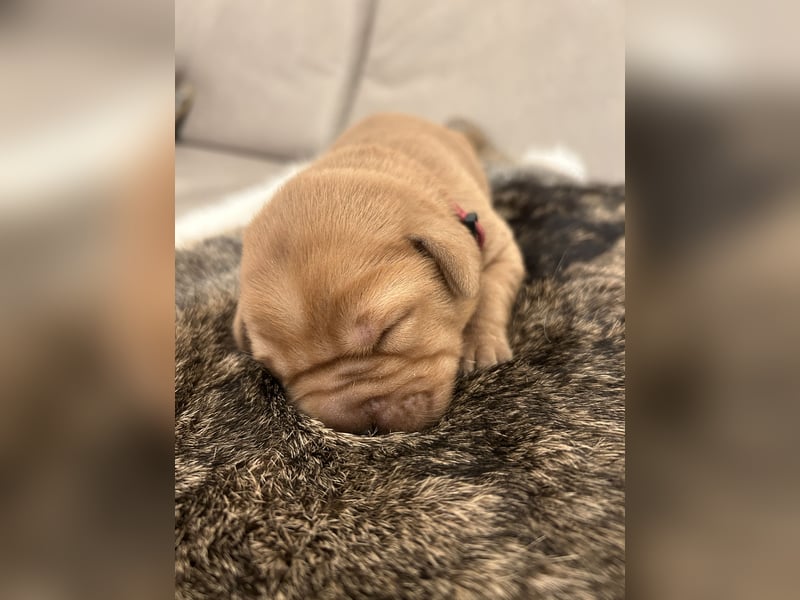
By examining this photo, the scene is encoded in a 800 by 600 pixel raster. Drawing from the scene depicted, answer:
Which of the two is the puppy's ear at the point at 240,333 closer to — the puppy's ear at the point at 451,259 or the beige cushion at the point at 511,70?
the puppy's ear at the point at 451,259

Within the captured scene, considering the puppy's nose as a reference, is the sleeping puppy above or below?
above

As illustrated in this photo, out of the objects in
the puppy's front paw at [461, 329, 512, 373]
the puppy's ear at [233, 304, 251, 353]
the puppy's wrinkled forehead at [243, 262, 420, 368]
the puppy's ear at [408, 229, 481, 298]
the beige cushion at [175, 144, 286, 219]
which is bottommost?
the beige cushion at [175, 144, 286, 219]

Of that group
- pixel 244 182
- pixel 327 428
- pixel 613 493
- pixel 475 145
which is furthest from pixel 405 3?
pixel 613 493

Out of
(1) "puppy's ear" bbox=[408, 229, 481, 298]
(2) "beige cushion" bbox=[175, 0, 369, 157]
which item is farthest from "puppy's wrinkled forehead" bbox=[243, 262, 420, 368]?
(2) "beige cushion" bbox=[175, 0, 369, 157]

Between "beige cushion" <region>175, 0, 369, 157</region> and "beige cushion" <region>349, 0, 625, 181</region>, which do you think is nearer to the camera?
"beige cushion" <region>349, 0, 625, 181</region>

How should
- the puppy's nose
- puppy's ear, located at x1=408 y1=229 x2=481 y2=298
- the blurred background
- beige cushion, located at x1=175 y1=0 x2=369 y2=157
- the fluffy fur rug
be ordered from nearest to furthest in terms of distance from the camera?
1. the fluffy fur rug
2. the puppy's nose
3. puppy's ear, located at x1=408 y1=229 x2=481 y2=298
4. the blurred background
5. beige cushion, located at x1=175 y1=0 x2=369 y2=157

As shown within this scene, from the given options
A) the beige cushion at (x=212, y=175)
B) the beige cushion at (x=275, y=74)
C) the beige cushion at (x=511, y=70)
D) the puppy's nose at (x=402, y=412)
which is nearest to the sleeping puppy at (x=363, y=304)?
the puppy's nose at (x=402, y=412)

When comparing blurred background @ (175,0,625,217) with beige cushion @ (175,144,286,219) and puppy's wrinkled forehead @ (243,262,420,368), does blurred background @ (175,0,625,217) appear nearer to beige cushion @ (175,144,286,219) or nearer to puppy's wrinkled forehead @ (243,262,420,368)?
beige cushion @ (175,144,286,219)
